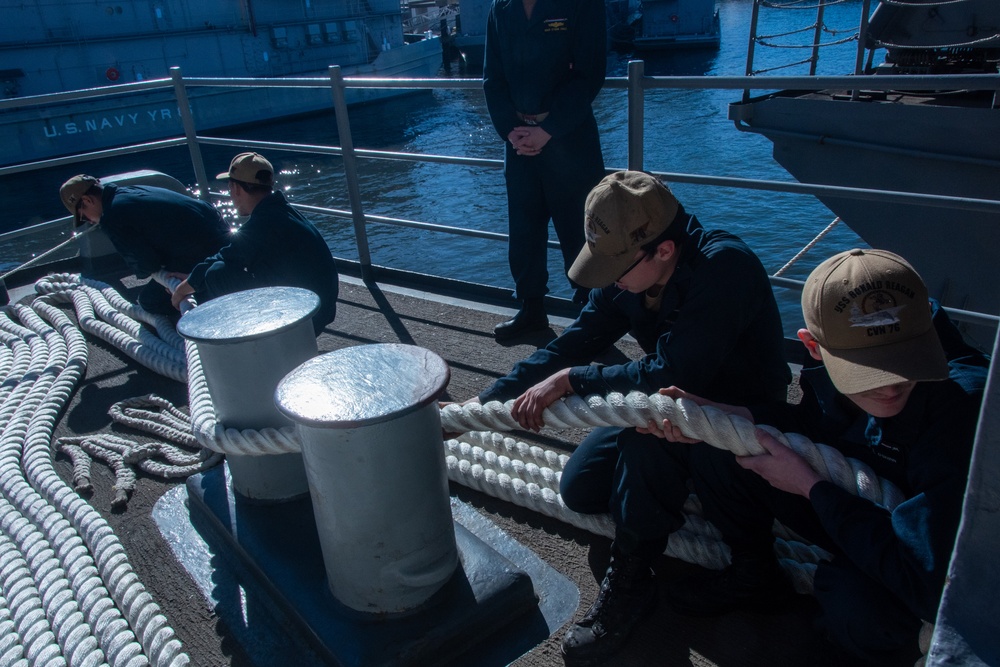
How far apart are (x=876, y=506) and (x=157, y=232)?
3842 mm

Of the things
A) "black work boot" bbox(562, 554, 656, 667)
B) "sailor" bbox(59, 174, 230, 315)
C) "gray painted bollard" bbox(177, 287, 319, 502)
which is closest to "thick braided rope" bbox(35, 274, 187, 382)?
"sailor" bbox(59, 174, 230, 315)

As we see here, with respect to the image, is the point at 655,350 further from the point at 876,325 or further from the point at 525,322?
the point at 525,322

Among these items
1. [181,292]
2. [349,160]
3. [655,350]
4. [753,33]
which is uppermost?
[753,33]

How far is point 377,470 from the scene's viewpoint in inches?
71.9

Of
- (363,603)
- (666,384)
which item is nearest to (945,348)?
(666,384)

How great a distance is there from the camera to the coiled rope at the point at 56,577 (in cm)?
209

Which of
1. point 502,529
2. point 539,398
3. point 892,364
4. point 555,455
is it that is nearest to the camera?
point 892,364

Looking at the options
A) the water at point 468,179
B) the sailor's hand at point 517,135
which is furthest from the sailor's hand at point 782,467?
the water at point 468,179

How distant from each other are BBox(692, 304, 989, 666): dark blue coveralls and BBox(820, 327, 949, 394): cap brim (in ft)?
0.36

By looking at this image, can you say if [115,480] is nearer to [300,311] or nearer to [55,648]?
[55,648]

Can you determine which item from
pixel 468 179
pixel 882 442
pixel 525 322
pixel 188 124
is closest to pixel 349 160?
pixel 525 322

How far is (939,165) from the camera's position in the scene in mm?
5113

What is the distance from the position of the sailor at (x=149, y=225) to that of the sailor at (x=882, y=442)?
332cm

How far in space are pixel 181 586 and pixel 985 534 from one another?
86.2 inches
